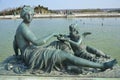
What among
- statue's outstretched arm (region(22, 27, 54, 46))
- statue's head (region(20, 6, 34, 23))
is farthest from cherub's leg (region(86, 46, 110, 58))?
statue's head (region(20, 6, 34, 23))

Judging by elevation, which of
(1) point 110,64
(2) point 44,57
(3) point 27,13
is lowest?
(1) point 110,64

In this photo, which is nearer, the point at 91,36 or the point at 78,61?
the point at 78,61

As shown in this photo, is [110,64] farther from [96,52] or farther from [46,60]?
[46,60]

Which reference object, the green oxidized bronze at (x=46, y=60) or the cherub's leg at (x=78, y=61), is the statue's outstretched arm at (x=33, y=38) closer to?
the green oxidized bronze at (x=46, y=60)

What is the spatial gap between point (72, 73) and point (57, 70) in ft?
0.83

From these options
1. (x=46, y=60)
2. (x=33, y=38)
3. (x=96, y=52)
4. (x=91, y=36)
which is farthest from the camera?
(x=91, y=36)

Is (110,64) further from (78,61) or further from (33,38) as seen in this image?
(33,38)

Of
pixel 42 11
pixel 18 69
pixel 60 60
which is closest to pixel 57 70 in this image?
pixel 60 60

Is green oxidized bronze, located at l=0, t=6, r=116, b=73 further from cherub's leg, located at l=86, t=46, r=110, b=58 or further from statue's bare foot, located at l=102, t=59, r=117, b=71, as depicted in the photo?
cherub's leg, located at l=86, t=46, r=110, b=58

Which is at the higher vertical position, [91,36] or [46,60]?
[46,60]

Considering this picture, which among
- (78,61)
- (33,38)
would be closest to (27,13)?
(33,38)

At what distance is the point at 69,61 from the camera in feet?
22.1

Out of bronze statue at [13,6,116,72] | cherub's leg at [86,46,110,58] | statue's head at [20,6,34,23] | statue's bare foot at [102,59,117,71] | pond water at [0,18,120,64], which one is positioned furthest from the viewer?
pond water at [0,18,120,64]

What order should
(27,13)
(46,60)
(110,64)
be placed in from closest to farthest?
(110,64) < (46,60) < (27,13)
